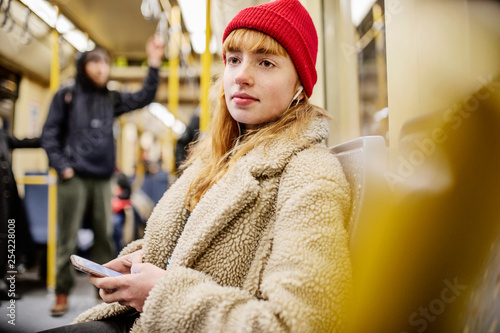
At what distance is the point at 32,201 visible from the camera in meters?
3.32

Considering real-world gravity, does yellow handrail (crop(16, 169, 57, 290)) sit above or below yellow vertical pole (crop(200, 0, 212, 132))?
below

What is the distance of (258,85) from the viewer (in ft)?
2.86

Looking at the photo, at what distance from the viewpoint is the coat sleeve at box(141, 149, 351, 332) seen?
23.9 inches

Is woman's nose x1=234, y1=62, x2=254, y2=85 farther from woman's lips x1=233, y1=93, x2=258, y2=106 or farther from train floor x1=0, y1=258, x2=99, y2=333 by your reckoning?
train floor x1=0, y1=258, x2=99, y2=333

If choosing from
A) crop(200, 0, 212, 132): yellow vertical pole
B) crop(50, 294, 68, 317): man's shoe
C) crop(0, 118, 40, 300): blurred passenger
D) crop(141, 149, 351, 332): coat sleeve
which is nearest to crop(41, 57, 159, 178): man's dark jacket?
crop(200, 0, 212, 132): yellow vertical pole

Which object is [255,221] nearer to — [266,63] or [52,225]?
[266,63]

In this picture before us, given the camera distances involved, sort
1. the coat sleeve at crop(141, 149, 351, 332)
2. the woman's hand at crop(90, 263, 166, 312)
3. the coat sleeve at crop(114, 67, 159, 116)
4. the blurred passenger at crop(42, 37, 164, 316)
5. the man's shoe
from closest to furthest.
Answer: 1. the coat sleeve at crop(141, 149, 351, 332)
2. the woman's hand at crop(90, 263, 166, 312)
3. the man's shoe
4. the blurred passenger at crop(42, 37, 164, 316)
5. the coat sleeve at crop(114, 67, 159, 116)

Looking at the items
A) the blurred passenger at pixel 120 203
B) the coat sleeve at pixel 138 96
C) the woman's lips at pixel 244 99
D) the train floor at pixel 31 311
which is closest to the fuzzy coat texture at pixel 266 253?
the woman's lips at pixel 244 99

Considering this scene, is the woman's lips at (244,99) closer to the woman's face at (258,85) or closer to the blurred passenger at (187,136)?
the woman's face at (258,85)

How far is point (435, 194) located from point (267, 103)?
46 cm

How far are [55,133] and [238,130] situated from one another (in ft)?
5.69

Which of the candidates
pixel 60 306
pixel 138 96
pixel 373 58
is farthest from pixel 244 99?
pixel 138 96

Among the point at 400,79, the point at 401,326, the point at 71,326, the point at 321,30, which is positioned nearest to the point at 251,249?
the point at 401,326

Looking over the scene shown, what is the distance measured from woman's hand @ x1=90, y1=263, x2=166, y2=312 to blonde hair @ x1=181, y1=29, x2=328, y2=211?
0.71 ft
